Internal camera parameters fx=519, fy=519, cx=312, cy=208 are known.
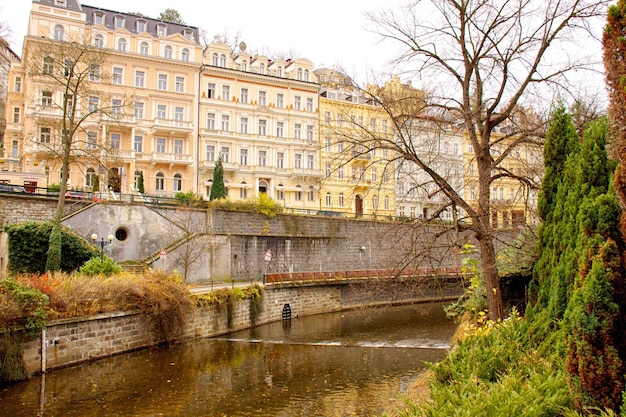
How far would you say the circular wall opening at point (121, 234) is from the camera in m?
28.9

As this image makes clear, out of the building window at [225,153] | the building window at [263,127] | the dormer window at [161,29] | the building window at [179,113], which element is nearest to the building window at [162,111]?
the building window at [179,113]

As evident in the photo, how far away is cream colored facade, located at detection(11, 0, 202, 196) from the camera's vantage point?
36.8 meters

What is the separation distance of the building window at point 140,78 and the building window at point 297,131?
13.1 meters

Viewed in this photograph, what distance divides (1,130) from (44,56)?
27.3 meters

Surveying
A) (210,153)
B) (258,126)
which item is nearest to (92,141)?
(210,153)

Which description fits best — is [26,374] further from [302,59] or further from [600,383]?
[302,59]

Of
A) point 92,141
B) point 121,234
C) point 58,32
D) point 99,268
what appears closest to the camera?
point 99,268

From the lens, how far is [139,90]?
3991 cm

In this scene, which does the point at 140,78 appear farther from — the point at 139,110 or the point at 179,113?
the point at 179,113

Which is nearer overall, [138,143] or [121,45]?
[138,143]

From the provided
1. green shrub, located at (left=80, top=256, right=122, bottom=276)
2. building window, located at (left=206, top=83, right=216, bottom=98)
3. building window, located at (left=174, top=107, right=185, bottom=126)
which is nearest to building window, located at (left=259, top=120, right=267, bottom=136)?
building window, located at (left=206, top=83, right=216, bottom=98)

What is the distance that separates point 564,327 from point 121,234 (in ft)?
87.1

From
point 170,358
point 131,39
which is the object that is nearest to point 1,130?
point 131,39

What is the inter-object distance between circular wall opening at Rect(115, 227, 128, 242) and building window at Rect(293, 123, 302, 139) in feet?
67.0
